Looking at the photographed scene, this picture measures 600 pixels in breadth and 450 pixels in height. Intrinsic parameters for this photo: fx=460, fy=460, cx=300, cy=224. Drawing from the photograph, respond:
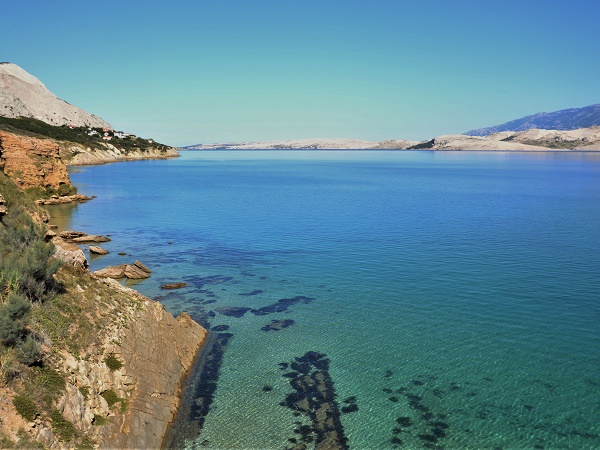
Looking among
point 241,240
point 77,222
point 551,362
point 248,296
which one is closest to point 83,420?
point 248,296

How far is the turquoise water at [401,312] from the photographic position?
747 inches

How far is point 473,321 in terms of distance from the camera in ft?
92.6

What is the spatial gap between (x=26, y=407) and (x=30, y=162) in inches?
2744

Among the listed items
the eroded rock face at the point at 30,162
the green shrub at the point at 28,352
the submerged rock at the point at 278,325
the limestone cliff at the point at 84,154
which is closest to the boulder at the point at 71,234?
the eroded rock face at the point at 30,162

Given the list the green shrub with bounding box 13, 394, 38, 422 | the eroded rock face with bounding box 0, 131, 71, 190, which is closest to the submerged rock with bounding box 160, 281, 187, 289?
the green shrub with bounding box 13, 394, 38, 422

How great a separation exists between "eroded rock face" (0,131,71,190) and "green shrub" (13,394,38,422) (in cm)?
6347

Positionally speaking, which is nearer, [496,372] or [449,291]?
[496,372]

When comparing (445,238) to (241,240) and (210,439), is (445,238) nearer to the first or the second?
(241,240)

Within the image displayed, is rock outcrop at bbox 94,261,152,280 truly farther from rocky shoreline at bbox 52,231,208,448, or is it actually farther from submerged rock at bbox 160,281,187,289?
rocky shoreline at bbox 52,231,208,448

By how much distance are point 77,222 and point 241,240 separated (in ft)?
84.6

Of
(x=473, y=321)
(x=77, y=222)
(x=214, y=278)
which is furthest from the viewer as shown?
(x=77, y=222)

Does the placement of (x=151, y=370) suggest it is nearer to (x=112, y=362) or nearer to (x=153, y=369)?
(x=153, y=369)

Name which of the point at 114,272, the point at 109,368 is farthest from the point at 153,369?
the point at 114,272

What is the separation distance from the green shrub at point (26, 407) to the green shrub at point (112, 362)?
440cm
